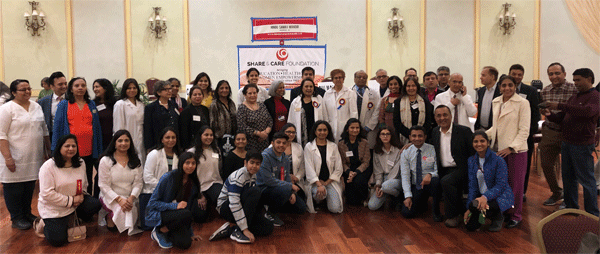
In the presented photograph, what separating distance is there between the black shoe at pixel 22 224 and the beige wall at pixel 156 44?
15.6 feet

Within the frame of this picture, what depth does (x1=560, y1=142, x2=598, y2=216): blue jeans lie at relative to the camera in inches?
151

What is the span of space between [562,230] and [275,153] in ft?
8.34

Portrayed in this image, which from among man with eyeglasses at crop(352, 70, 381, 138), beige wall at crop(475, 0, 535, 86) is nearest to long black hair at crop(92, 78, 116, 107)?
man with eyeglasses at crop(352, 70, 381, 138)

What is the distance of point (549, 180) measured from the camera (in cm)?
450

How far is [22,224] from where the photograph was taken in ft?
12.4

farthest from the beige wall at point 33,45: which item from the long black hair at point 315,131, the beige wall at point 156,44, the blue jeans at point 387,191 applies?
the blue jeans at point 387,191

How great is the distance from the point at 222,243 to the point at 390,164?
187 centimetres

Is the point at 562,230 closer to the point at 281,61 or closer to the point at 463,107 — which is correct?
the point at 463,107

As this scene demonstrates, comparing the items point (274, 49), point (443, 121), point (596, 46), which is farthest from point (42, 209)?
point (596, 46)

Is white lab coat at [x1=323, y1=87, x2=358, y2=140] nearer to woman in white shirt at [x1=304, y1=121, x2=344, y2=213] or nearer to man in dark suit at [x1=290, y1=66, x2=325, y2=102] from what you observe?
man in dark suit at [x1=290, y1=66, x2=325, y2=102]

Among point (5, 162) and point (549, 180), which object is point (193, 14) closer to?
point (5, 162)

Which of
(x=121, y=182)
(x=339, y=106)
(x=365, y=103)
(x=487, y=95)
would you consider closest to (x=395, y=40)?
(x=365, y=103)

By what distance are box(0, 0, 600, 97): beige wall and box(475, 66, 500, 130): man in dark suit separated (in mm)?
4066

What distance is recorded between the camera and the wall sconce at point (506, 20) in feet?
27.2
